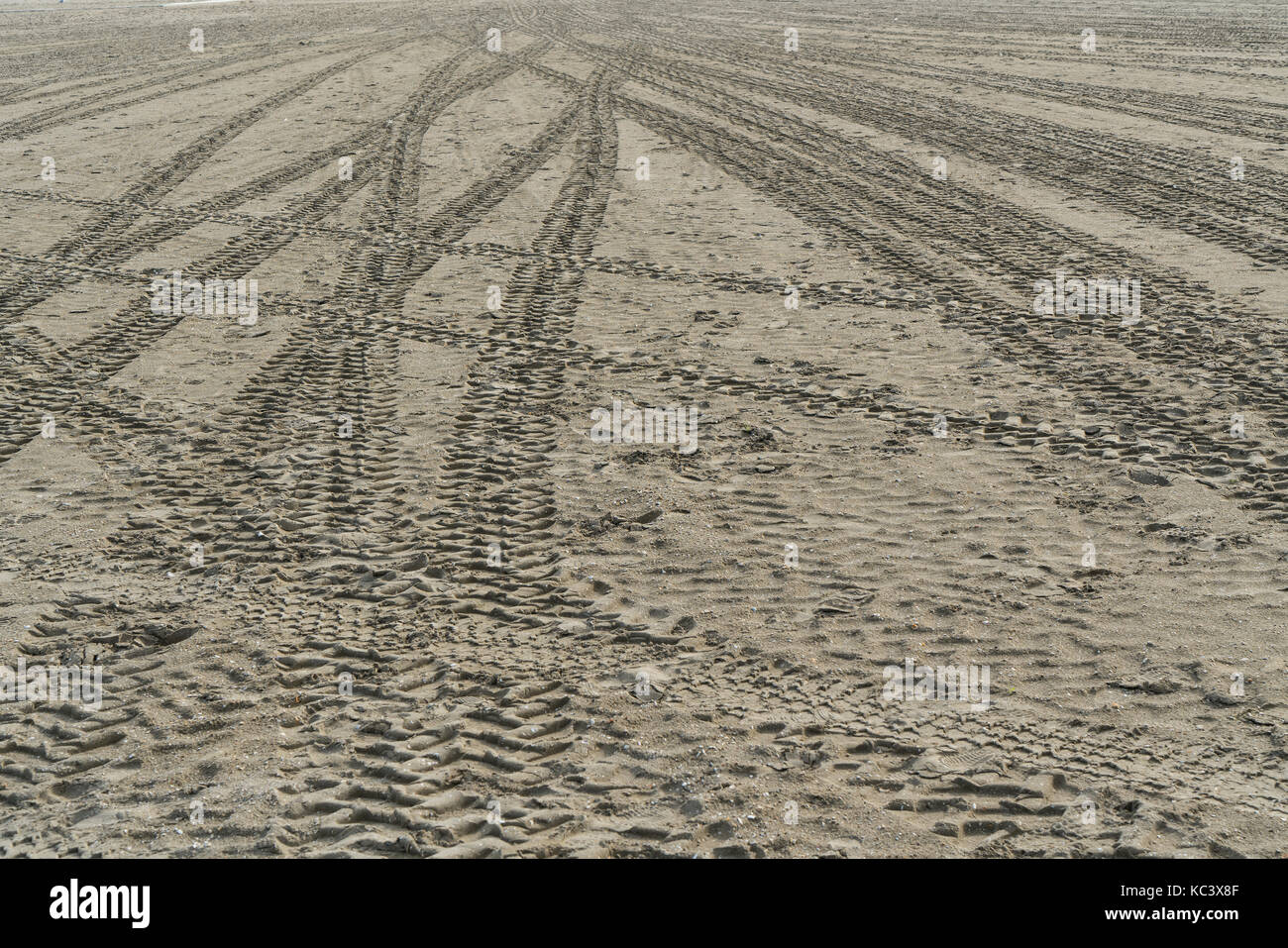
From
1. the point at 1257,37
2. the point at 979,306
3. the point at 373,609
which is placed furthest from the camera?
the point at 1257,37

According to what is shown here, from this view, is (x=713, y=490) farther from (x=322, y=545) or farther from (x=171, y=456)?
(x=171, y=456)

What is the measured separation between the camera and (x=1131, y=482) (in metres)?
6.08

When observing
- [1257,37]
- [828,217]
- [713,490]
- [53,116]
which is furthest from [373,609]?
[1257,37]

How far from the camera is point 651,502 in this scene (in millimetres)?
6055

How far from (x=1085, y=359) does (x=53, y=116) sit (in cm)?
1562

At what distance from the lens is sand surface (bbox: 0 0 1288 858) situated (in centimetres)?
400

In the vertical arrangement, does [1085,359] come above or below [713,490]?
above

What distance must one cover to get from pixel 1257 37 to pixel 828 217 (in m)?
16.5

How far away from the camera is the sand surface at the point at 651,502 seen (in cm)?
400
